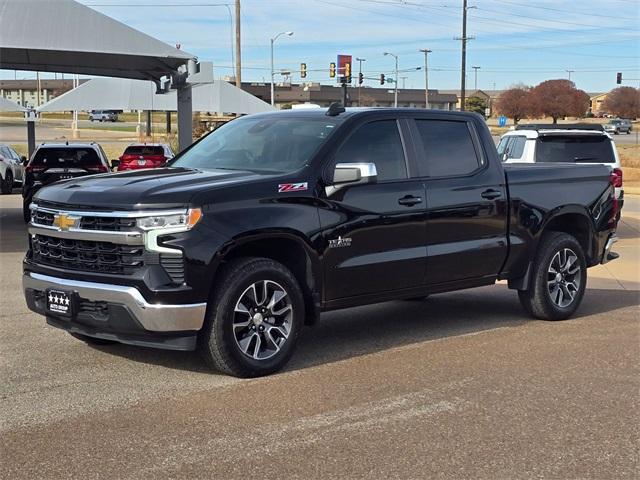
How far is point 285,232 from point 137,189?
1.09m

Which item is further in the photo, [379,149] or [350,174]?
[379,149]

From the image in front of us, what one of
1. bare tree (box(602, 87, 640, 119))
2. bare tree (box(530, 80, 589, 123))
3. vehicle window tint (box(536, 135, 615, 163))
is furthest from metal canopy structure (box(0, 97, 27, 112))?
bare tree (box(602, 87, 640, 119))

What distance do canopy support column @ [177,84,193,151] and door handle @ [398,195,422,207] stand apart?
38.1ft

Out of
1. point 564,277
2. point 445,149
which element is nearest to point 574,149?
point 564,277

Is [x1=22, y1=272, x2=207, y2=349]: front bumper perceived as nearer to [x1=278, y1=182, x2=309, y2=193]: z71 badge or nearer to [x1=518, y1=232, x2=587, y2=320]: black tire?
[x1=278, y1=182, x2=309, y2=193]: z71 badge

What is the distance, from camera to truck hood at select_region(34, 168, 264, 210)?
534 cm

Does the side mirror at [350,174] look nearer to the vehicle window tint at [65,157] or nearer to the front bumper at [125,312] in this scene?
the front bumper at [125,312]

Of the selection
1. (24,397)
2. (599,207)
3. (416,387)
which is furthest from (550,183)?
(24,397)

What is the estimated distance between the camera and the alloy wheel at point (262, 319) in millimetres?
5652

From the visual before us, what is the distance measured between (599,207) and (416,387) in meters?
3.77

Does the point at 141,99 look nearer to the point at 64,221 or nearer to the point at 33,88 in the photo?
the point at 64,221

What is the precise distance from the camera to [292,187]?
19.2 ft

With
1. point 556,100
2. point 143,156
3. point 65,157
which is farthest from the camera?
point 556,100

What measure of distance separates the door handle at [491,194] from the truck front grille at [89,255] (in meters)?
3.30
